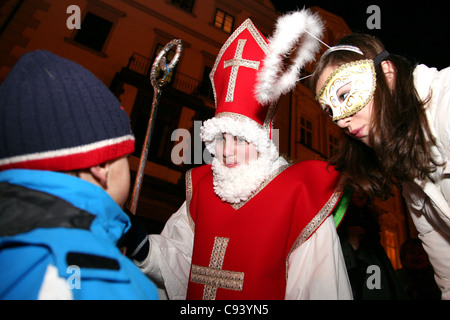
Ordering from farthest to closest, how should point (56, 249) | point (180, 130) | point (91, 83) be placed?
point (180, 130) < point (91, 83) < point (56, 249)

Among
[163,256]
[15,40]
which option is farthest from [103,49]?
[163,256]

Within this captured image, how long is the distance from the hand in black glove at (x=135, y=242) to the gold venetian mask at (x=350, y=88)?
178cm

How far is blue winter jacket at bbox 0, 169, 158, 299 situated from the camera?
73 centimetres

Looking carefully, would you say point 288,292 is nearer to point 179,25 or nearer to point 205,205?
point 205,205

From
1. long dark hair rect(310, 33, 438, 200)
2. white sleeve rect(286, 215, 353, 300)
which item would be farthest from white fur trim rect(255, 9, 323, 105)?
white sleeve rect(286, 215, 353, 300)

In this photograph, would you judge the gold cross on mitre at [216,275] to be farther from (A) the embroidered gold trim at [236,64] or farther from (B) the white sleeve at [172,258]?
(A) the embroidered gold trim at [236,64]

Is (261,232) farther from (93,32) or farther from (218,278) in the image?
(93,32)

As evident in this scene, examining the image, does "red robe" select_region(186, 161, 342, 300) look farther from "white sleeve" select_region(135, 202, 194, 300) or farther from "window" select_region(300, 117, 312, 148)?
"window" select_region(300, 117, 312, 148)

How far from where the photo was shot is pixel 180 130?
943 cm

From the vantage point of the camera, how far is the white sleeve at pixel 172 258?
2006mm

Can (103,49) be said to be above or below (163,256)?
above

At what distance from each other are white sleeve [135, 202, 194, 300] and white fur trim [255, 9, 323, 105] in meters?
1.47
